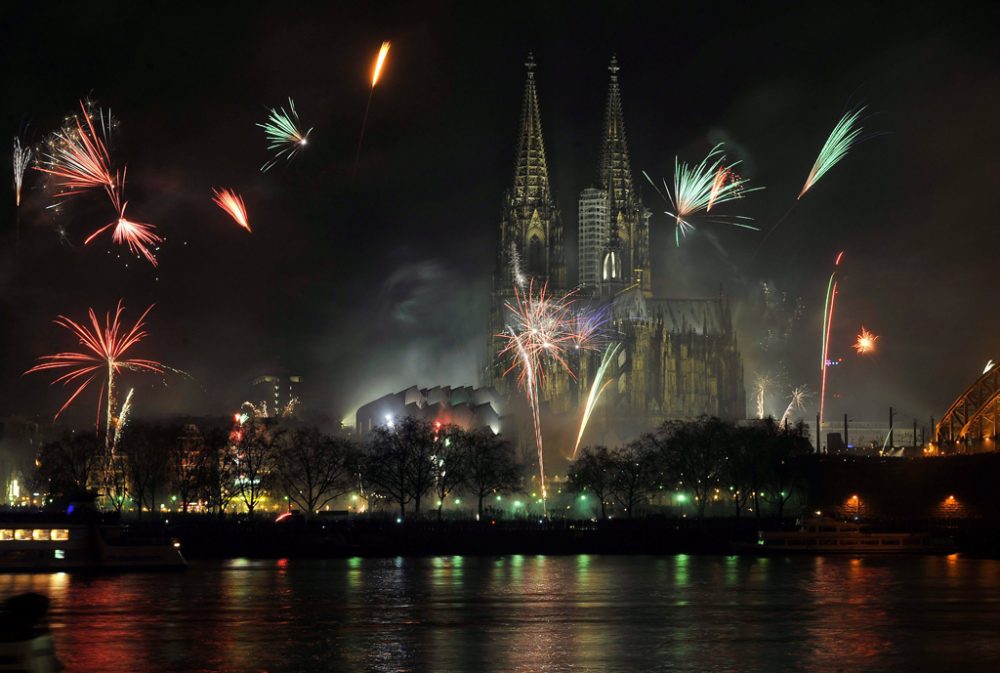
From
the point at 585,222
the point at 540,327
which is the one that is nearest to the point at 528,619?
the point at 540,327

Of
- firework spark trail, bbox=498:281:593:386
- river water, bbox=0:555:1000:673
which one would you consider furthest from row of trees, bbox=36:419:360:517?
river water, bbox=0:555:1000:673

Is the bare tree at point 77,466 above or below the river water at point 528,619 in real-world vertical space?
above

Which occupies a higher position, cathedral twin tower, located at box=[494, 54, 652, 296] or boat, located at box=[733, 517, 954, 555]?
cathedral twin tower, located at box=[494, 54, 652, 296]

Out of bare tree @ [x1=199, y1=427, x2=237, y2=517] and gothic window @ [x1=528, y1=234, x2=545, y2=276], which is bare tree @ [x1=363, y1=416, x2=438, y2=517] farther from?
gothic window @ [x1=528, y1=234, x2=545, y2=276]

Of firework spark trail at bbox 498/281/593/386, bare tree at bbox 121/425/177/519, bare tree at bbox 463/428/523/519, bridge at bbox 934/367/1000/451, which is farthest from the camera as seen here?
firework spark trail at bbox 498/281/593/386

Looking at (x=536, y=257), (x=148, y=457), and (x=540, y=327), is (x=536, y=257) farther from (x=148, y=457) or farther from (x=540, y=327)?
(x=148, y=457)

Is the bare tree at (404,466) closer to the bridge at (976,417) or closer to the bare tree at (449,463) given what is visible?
the bare tree at (449,463)

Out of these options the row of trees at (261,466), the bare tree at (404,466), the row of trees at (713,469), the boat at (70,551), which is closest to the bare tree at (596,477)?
the row of trees at (713,469)
